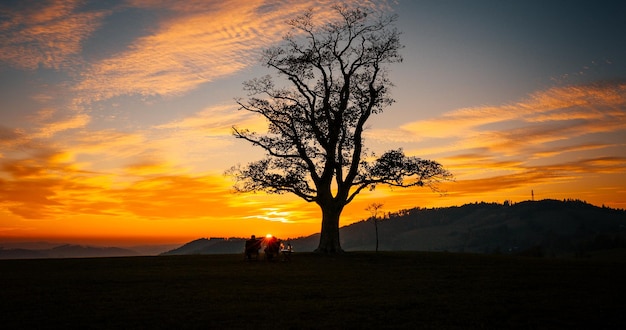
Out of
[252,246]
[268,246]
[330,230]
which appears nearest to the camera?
[268,246]

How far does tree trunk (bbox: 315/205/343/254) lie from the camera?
4100 cm

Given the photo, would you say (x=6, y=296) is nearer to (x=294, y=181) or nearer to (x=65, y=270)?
(x=65, y=270)

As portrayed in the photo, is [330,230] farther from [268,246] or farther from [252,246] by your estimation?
[252,246]

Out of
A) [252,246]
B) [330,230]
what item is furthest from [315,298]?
[330,230]

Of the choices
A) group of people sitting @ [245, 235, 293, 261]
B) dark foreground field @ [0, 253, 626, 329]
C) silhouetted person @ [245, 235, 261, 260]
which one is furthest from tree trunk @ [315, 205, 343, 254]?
dark foreground field @ [0, 253, 626, 329]

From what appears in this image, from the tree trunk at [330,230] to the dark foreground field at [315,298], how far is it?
12.8 meters

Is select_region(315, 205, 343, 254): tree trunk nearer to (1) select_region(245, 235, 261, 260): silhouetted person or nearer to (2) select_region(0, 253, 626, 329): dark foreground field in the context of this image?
(1) select_region(245, 235, 261, 260): silhouetted person

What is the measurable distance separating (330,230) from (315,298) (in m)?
24.2

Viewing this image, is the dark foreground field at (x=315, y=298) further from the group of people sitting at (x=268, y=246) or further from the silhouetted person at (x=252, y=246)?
the silhouetted person at (x=252, y=246)

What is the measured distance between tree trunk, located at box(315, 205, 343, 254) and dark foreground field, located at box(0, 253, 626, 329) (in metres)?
12.8

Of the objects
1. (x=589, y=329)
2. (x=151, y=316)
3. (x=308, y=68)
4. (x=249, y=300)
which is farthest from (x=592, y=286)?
(x=308, y=68)

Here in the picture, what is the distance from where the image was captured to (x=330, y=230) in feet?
136

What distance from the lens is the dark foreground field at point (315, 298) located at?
13359mm

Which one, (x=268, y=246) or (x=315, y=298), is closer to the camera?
(x=315, y=298)
